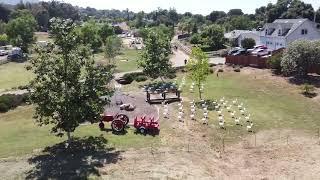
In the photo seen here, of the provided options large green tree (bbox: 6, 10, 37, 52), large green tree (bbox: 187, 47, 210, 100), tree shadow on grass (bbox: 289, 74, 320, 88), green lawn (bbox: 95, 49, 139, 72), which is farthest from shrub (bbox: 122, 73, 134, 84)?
large green tree (bbox: 6, 10, 37, 52)

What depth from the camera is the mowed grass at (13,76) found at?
63691 mm

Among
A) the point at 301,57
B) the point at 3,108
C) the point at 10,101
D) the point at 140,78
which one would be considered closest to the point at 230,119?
the point at 301,57

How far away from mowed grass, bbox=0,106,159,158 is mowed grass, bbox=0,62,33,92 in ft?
84.7

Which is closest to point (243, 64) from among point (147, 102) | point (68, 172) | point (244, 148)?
point (147, 102)

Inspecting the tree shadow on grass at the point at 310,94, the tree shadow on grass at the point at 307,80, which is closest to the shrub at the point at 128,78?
the tree shadow on grass at the point at 307,80

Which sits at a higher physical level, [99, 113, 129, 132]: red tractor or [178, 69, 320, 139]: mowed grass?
[99, 113, 129, 132]: red tractor

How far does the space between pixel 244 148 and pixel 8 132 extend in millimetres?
18610

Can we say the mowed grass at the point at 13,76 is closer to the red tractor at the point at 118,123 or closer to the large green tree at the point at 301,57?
the red tractor at the point at 118,123

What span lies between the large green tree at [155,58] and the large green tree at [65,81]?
26.2 metres

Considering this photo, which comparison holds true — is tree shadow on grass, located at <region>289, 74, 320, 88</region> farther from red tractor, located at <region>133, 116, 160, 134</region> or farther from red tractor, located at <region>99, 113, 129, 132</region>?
red tractor, located at <region>99, 113, 129, 132</region>

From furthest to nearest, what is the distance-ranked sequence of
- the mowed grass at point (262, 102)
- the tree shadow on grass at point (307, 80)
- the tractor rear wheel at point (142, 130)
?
1. the tree shadow on grass at point (307, 80)
2. the mowed grass at point (262, 102)
3. the tractor rear wheel at point (142, 130)

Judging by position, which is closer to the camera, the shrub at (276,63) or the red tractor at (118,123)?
the red tractor at (118,123)

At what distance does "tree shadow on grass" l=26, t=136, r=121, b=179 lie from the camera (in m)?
26.1

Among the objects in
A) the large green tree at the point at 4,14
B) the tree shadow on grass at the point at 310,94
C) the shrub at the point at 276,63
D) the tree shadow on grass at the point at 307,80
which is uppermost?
the large green tree at the point at 4,14
